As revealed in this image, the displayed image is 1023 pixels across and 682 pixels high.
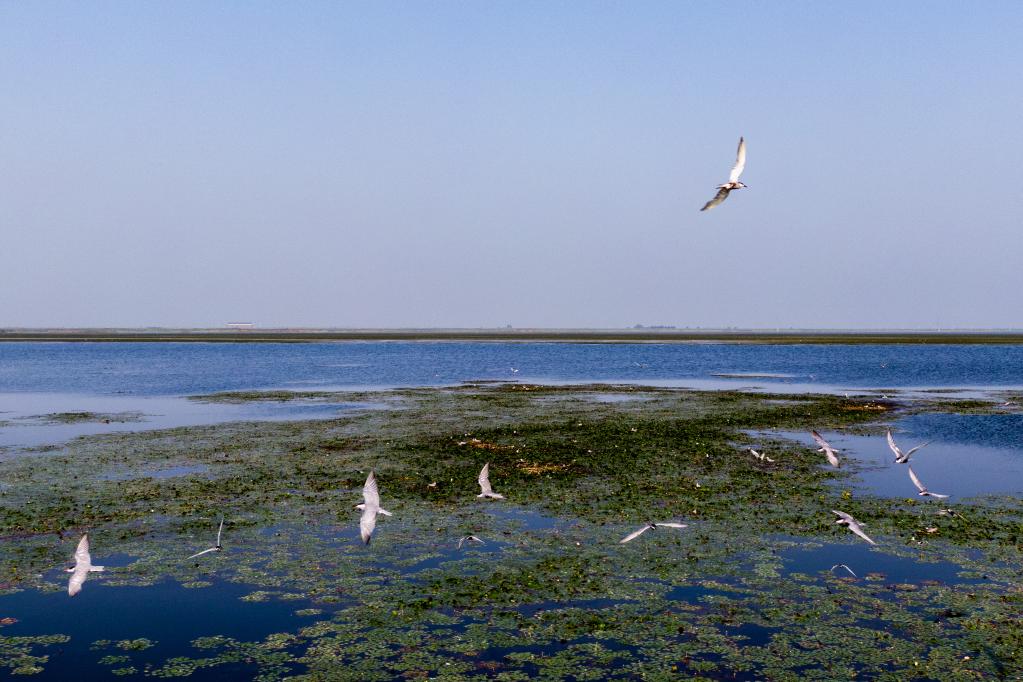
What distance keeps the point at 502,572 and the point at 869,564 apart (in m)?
8.23

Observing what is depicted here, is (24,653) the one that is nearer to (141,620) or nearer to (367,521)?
(141,620)

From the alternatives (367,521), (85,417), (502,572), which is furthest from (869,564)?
(85,417)

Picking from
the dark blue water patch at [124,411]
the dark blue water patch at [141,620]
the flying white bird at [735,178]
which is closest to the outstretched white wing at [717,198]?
the flying white bird at [735,178]

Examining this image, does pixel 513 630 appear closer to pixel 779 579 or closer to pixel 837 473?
pixel 779 579

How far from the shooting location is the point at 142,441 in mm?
35250

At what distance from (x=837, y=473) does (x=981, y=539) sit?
8.74m

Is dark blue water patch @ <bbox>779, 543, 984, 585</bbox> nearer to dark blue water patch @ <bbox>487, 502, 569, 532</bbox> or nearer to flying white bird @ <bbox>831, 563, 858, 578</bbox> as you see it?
flying white bird @ <bbox>831, 563, 858, 578</bbox>

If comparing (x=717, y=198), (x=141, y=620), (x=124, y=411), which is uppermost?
(x=717, y=198)

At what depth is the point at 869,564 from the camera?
54.8 ft

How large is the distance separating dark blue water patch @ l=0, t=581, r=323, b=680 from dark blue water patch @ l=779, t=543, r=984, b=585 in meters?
10.8

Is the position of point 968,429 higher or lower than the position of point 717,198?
lower

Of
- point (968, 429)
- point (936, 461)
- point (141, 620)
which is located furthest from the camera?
point (968, 429)

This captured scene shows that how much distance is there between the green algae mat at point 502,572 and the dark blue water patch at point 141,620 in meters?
0.05

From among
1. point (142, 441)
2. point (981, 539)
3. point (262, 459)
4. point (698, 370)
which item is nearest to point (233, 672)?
point (981, 539)
